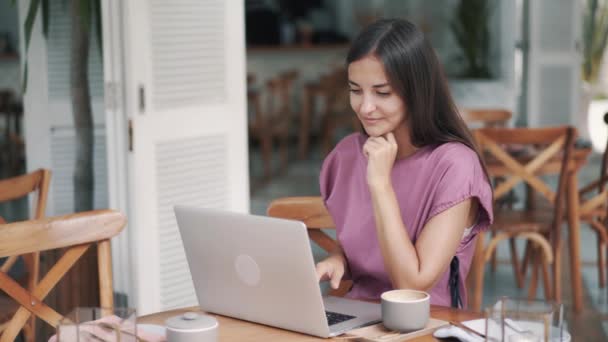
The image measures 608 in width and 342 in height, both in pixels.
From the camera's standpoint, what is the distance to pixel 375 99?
1923mm

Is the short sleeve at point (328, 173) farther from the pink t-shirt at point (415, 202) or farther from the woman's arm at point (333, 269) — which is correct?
the woman's arm at point (333, 269)

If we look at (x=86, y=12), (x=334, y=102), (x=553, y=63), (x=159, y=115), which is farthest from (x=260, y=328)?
(x=334, y=102)

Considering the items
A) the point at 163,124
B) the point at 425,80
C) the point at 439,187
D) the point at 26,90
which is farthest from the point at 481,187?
the point at 26,90

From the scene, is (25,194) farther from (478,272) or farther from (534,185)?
(534,185)

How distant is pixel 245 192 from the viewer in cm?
374

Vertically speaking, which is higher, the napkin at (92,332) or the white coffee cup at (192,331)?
the napkin at (92,332)

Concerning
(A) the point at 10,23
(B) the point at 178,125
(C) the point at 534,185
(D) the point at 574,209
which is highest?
(A) the point at 10,23

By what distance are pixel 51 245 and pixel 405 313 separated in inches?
30.4

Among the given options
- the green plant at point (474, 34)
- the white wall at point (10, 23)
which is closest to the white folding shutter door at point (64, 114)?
the green plant at point (474, 34)

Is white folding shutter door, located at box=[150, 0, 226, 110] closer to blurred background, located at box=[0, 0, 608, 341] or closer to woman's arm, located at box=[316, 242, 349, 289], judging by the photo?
blurred background, located at box=[0, 0, 608, 341]

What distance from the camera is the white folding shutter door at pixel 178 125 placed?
3322mm

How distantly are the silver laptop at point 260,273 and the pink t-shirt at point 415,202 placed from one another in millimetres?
281

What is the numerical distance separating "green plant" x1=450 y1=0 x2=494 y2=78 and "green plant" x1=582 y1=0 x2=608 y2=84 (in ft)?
5.70

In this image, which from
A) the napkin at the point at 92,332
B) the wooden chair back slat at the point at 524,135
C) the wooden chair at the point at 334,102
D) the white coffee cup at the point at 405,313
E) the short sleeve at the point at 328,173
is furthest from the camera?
the wooden chair at the point at 334,102
